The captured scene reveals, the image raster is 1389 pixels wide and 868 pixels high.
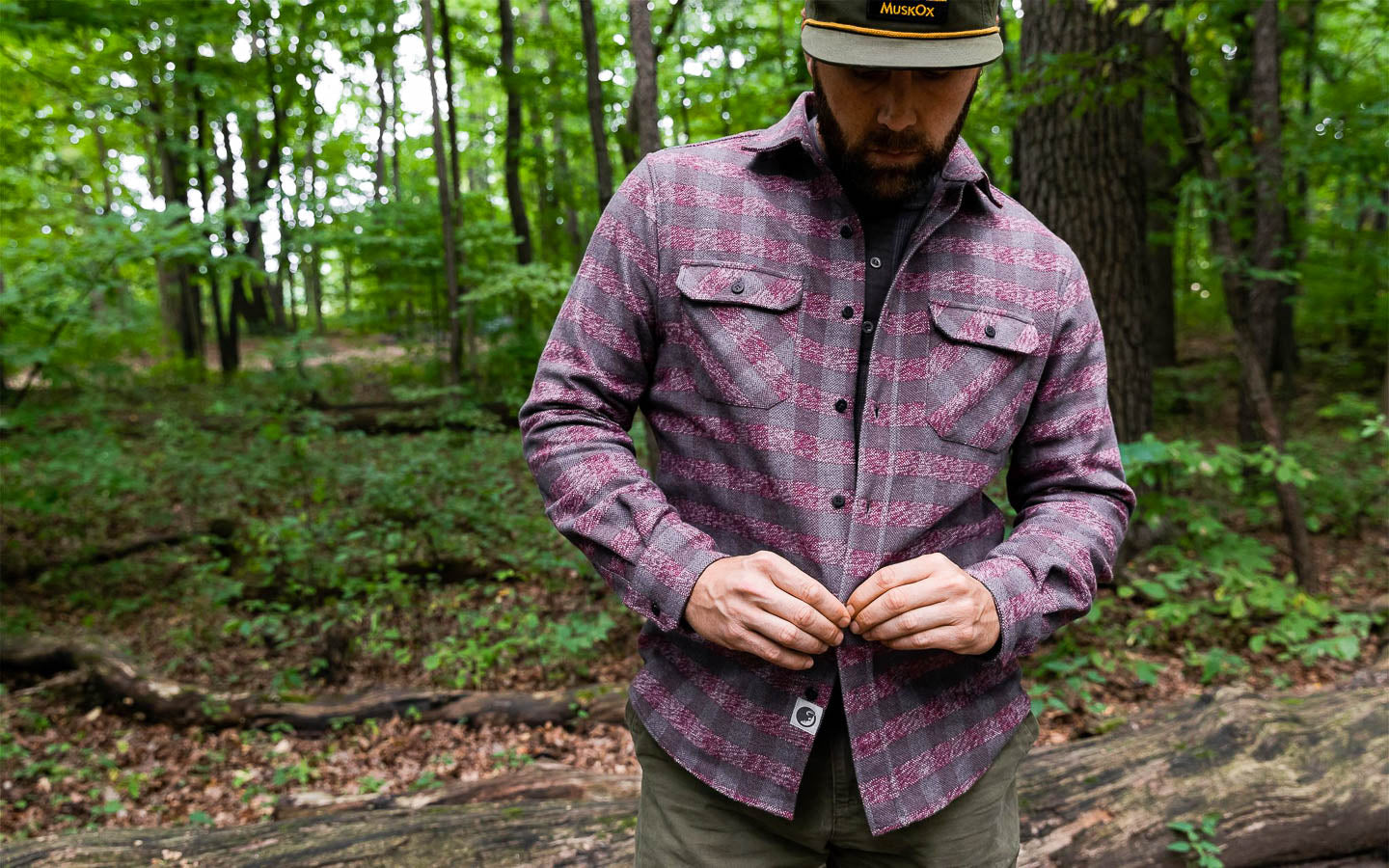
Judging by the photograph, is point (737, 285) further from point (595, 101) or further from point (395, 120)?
point (395, 120)

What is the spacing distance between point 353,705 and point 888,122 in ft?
14.7

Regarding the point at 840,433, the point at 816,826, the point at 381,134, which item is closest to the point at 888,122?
the point at 840,433

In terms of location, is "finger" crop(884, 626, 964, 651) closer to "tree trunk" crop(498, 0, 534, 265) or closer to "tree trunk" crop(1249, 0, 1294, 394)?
"tree trunk" crop(1249, 0, 1294, 394)

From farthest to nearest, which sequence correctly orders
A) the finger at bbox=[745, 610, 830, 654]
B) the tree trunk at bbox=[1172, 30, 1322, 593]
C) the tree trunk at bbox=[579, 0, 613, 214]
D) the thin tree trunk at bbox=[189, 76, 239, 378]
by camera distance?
the thin tree trunk at bbox=[189, 76, 239, 378]
the tree trunk at bbox=[579, 0, 613, 214]
the tree trunk at bbox=[1172, 30, 1322, 593]
the finger at bbox=[745, 610, 830, 654]

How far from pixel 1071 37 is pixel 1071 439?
442 centimetres

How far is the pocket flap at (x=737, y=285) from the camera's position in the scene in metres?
1.38

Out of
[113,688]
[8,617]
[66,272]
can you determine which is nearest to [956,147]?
[113,688]

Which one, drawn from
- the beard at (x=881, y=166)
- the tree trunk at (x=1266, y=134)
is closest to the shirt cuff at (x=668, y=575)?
the beard at (x=881, y=166)

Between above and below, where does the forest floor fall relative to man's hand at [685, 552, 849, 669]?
below

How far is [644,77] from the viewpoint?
212 inches

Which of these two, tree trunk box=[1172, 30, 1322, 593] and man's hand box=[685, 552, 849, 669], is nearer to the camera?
man's hand box=[685, 552, 849, 669]

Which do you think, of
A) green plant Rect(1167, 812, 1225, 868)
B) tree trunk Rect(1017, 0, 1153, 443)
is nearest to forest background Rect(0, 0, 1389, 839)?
tree trunk Rect(1017, 0, 1153, 443)

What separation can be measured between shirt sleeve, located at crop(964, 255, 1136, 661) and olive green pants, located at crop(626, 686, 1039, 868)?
0.32 meters

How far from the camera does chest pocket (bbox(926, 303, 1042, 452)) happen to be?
4.61ft
